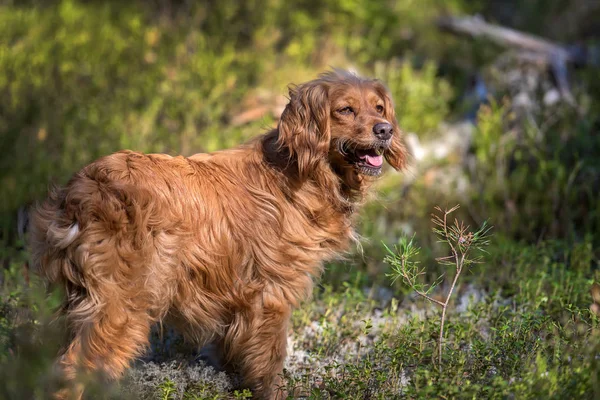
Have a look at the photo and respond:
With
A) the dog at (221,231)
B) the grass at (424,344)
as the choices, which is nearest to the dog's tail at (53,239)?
the dog at (221,231)

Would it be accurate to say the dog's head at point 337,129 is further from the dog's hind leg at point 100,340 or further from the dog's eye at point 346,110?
the dog's hind leg at point 100,340

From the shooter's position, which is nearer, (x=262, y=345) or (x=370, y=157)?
(x=262, y=345)

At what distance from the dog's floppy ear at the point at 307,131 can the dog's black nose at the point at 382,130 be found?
31cm

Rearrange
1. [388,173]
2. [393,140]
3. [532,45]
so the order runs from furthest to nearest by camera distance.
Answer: [532,45]
[388,173]
[393,140]

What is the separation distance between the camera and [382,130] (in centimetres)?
449

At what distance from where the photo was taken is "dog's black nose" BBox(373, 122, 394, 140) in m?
4.49

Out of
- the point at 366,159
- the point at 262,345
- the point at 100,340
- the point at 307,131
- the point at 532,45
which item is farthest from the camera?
the point at 532,45

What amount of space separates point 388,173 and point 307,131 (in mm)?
4007

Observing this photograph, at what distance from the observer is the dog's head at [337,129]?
449 centimetres

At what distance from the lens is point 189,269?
4.10 m

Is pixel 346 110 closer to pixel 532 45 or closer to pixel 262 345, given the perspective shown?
pixel 262 345

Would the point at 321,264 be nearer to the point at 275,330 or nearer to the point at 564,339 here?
the point at 275,330

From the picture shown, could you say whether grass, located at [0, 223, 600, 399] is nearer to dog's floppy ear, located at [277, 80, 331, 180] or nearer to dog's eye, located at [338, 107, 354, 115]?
dog's floppy ear, located at [277, 80, 331, 180]

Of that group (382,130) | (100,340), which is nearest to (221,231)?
(100,340)
